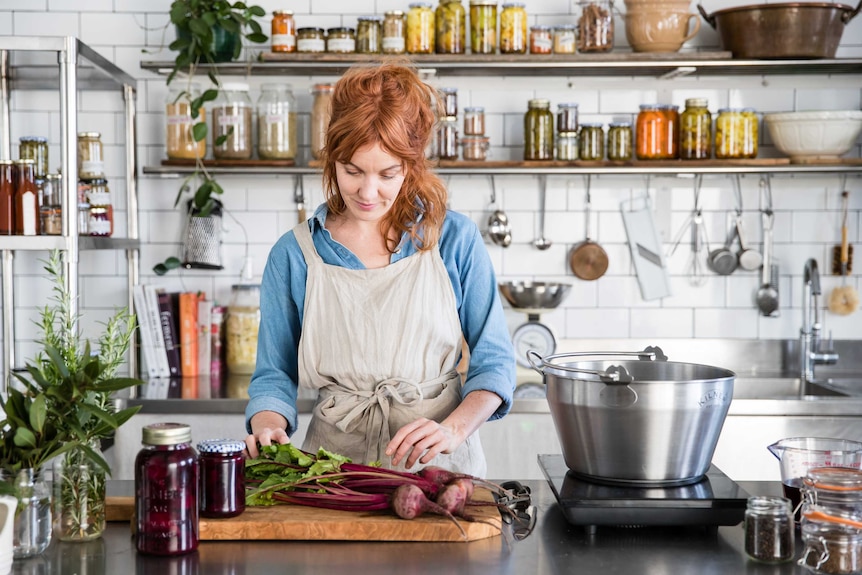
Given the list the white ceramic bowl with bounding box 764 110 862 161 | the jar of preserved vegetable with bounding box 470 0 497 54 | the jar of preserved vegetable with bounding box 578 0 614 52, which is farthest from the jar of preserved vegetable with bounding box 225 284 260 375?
the white ceramic bowl with bounding box 764 110 862 161

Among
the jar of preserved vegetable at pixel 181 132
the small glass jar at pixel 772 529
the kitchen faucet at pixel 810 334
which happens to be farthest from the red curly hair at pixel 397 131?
the kitchen faucet at pixel 810 334

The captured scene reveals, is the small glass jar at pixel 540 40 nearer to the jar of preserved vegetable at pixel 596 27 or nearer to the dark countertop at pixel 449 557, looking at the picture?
the jar of preserved vegetable at pixel 596 27

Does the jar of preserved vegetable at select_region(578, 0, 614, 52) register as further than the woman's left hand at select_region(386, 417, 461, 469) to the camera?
Yes

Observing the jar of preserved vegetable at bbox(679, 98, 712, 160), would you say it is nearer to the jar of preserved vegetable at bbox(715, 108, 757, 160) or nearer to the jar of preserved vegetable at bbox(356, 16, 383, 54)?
the jar of preserved vegetable at bbox(715, 108, 757, 160)

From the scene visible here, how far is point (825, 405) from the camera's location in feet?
10.6

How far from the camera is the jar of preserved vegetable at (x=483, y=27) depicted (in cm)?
357

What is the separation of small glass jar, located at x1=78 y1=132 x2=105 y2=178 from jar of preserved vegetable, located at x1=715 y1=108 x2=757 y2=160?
7.43ft

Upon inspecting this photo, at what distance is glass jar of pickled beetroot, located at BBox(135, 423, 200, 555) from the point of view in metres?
1.43

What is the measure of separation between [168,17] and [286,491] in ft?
8.81

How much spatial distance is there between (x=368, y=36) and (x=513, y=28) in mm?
529

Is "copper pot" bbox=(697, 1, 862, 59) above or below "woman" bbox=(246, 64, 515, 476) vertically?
above

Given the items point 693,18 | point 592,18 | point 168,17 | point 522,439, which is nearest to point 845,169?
point 693,18

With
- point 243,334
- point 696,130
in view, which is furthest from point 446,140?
point 243,334

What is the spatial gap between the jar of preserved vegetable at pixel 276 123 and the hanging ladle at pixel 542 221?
0.97m
